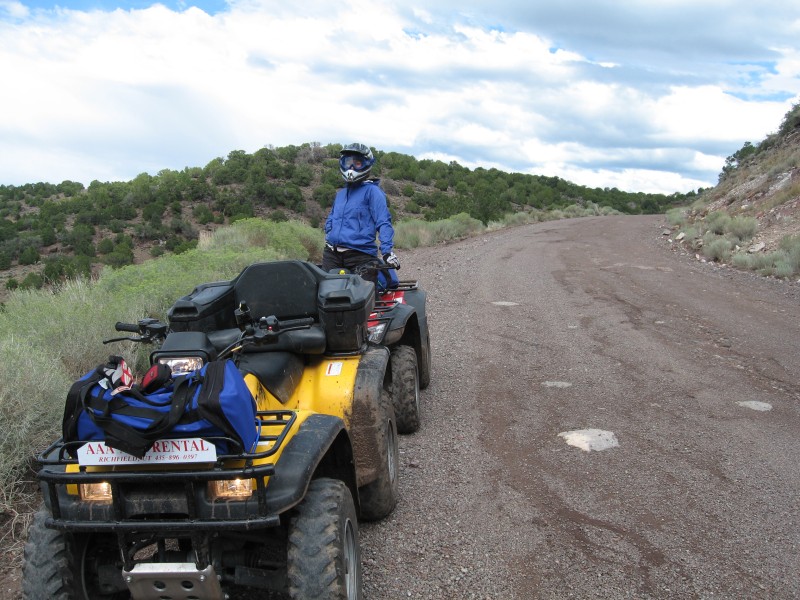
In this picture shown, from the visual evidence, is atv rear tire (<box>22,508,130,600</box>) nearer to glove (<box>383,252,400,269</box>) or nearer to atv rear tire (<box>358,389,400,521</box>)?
atv rear tire (<box>358,389,400,521</box>)

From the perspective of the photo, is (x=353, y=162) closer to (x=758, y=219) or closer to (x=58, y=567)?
(x=58, y=567)

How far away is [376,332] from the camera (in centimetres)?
523

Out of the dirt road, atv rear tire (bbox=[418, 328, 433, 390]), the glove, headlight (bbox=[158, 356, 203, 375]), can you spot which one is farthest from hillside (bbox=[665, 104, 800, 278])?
headlight (bbox=[158, 356, 203, 375])

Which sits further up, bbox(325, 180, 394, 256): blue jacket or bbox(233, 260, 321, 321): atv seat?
bbox(325, 180, 394, 256): blue jacket

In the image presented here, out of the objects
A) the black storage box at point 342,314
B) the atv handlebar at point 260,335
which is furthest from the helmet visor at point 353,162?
the atv handlebar at point 260,335

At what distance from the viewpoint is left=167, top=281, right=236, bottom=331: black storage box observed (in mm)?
4266

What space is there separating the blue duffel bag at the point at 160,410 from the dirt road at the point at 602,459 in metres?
1.47

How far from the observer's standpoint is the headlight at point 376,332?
512 cm

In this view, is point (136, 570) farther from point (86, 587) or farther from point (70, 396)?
point (70, 396)

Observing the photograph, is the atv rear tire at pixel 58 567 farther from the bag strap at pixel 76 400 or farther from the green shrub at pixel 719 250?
the green shrub at pixel 719 250

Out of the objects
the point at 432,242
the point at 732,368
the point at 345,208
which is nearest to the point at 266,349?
the point at 345,208

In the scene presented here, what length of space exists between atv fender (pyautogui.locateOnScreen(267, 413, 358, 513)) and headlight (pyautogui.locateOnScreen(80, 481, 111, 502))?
2.19 ft

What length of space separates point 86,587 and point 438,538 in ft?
6.42

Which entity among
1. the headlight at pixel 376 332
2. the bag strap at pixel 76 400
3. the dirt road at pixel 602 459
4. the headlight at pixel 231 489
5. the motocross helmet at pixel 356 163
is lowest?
the dirt road at pixel 602 459
